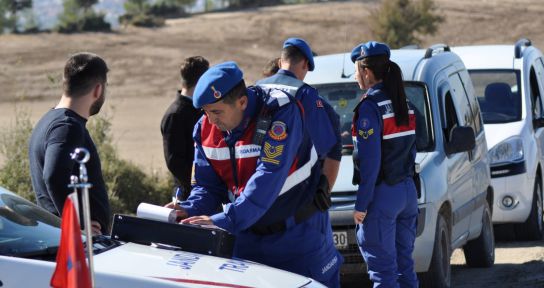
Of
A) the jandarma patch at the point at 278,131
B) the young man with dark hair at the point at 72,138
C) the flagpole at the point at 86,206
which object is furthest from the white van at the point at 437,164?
the flagpole at the point at 86,206

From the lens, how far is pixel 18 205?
5508 mm

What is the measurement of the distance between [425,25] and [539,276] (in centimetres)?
2850

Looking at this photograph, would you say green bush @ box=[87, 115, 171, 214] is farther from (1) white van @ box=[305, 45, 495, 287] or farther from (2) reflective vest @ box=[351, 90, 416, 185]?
(2) reflective vest @ box=[351, 90, 416, 185]

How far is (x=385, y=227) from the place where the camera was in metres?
7.34

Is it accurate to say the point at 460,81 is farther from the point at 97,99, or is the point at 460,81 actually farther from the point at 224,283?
the point at 224,283

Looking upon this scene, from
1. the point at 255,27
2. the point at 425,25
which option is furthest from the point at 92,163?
the point at 255,27

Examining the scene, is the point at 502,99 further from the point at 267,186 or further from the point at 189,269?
the point at 189,269

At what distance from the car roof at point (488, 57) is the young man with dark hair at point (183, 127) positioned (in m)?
5.24

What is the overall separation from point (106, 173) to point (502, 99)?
4.48m

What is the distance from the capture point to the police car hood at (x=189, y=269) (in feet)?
15.7

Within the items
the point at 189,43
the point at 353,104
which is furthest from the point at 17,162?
the point at 189,43

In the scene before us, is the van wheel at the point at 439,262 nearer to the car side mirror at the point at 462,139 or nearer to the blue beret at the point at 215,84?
the car side mirror at the point at 462,139

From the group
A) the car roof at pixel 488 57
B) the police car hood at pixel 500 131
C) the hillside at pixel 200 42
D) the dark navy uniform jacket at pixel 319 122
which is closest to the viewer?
the dark navy uniform jacket at pixel 319 122

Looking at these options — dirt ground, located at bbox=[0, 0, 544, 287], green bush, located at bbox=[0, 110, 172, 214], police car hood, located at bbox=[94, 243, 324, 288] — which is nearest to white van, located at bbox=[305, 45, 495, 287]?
police car hood, located at bbox=[94, 243, 324, 288]
